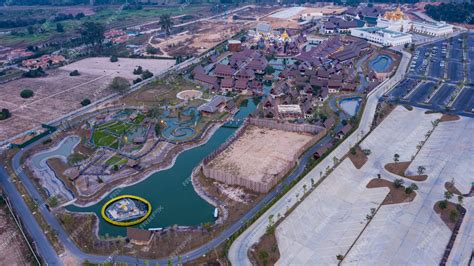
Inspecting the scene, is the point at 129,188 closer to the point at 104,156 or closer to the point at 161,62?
the point at 104,156

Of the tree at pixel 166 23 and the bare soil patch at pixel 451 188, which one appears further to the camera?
the tree at pixel 166 23

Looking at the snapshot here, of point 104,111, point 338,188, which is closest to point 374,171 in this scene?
point 338,188

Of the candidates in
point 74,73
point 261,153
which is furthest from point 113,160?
point 74,73

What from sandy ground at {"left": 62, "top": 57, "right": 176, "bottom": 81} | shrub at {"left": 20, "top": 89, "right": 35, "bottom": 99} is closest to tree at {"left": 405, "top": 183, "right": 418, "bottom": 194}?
sandy ground at {"left": 62, "top": 57, "right": 176, "bottom": 81}

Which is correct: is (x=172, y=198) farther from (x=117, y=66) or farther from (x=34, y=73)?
(x=34, y=73)

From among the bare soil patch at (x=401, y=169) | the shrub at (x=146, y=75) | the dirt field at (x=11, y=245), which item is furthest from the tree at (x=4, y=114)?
the bare soil patch at (x=401, y=169)

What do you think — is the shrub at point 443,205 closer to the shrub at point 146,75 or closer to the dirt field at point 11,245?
the dirt field at point 11,245

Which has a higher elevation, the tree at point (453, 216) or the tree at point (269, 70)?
the tree at point (269, 70)
